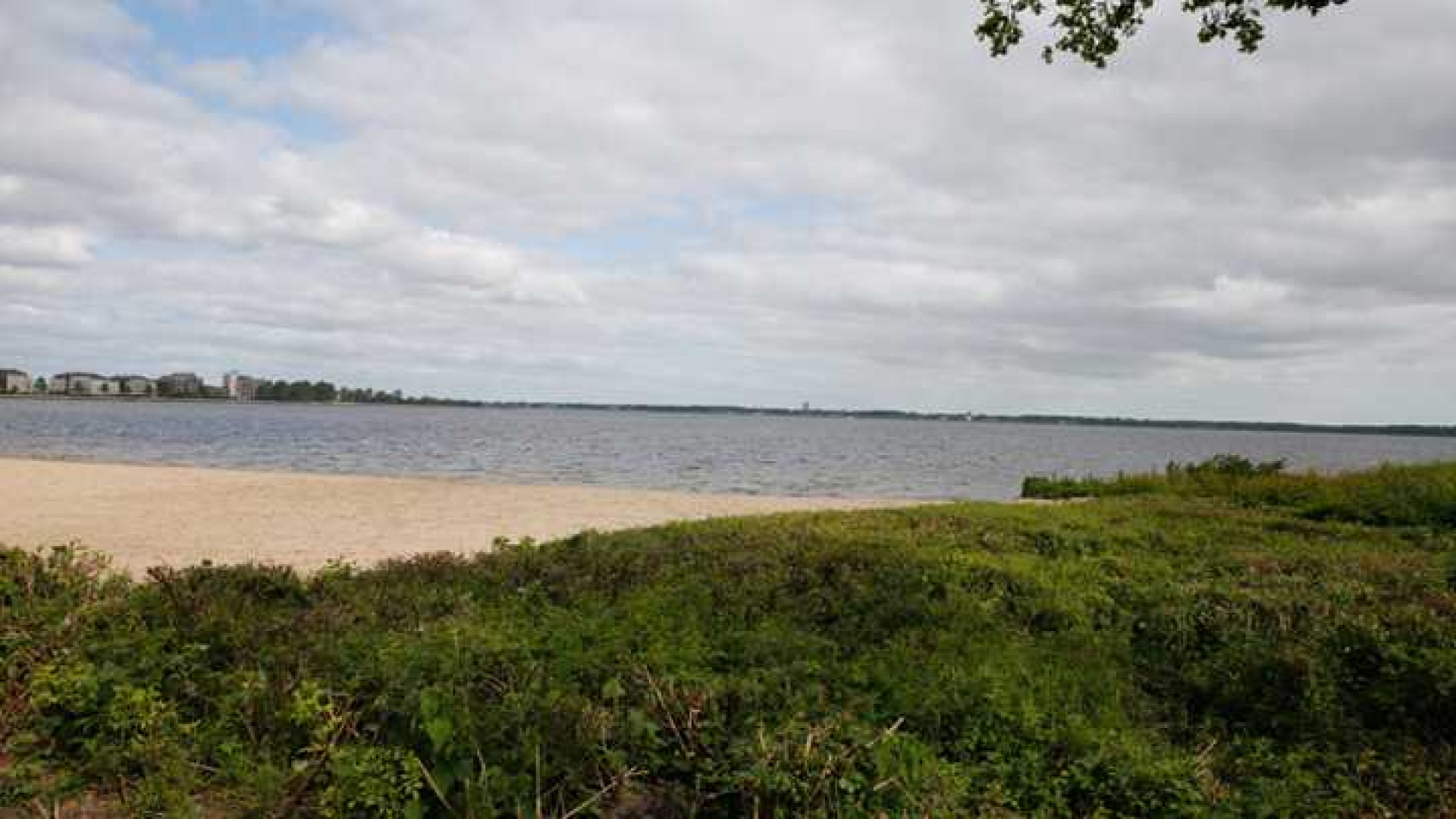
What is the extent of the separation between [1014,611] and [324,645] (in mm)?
5279

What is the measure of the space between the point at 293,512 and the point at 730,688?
17.1m

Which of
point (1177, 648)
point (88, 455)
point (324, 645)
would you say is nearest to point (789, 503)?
point (1177, 648)

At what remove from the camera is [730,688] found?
15.8 ft

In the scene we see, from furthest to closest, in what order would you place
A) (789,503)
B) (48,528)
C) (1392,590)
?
(789,503) → (48,528) → (1392,590)

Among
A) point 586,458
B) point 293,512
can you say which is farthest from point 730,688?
point 586,458

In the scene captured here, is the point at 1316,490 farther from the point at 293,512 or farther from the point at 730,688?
the point at 293,512

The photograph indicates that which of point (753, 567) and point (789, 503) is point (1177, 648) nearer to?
point (753, 567)

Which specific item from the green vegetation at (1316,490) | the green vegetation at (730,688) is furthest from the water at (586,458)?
the green vegetation at (730,688)

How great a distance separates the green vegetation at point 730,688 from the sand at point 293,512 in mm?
4942

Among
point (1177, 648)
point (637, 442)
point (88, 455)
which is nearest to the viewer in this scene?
point (1177, 648)

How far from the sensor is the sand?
13.8 meters

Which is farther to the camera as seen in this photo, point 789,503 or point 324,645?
point 789,503

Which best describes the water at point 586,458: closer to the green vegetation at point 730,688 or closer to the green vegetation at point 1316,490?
the green vegetation at point 1316,490

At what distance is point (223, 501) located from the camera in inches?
822
